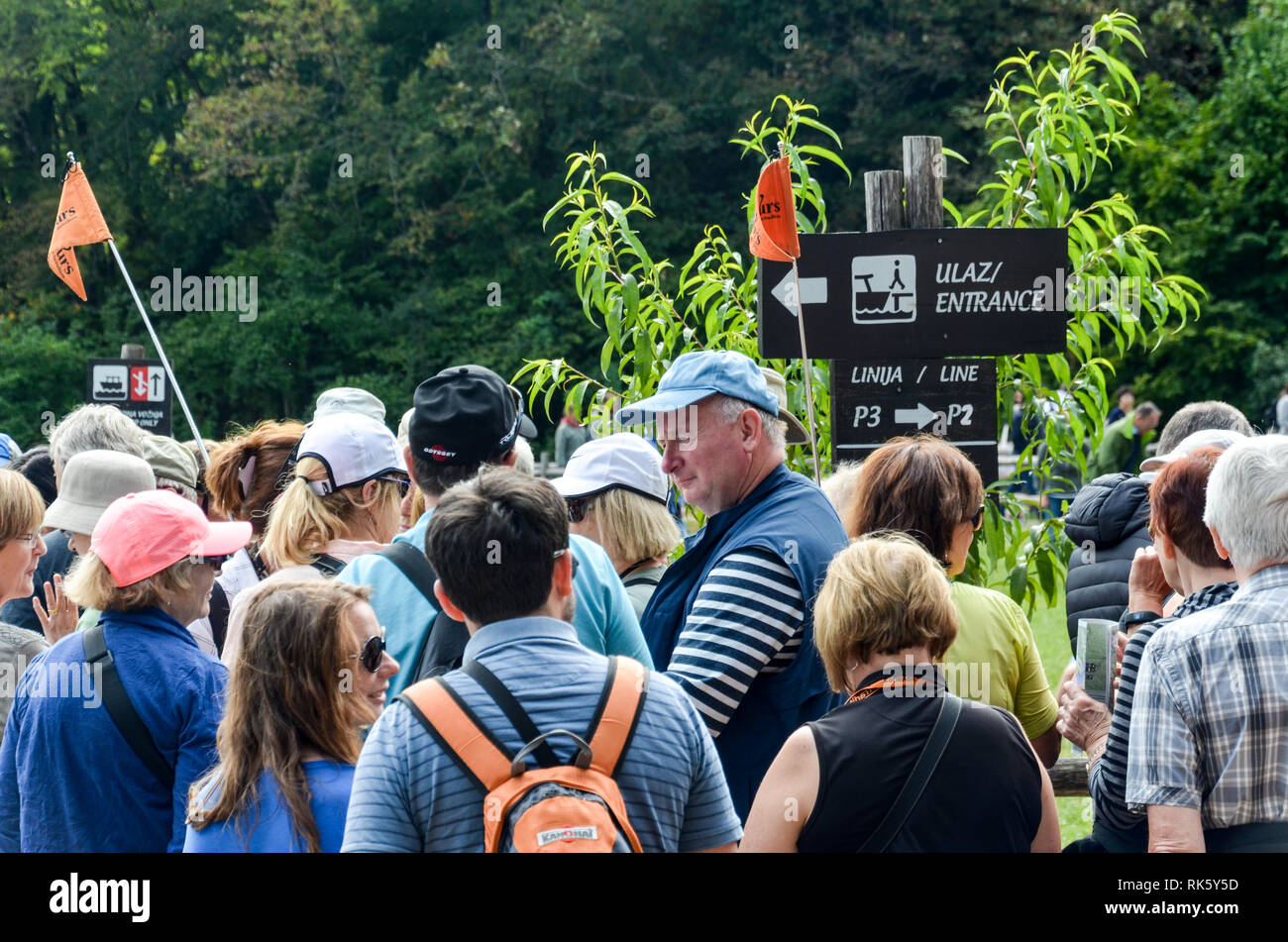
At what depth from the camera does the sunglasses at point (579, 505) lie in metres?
4.02

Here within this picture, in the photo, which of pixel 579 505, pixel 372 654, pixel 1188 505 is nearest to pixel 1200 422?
pixel 1188 505

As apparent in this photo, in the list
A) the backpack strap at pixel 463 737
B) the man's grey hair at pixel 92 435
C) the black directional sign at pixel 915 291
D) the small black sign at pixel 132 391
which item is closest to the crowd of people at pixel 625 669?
the backpack strap at pixel 463 737

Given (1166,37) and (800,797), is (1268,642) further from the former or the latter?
(1166,37)

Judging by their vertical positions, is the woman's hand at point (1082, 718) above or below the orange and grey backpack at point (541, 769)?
below

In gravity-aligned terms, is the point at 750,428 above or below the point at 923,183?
below

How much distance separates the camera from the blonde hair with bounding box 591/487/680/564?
13.2 feet

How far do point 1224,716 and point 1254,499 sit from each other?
1.39 feet

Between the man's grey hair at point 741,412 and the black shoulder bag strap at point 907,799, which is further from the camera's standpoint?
the man's grey hair at point 741,412

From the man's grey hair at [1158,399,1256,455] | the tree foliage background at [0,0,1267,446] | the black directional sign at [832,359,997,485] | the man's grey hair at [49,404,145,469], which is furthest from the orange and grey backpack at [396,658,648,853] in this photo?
the tree foliage background at [0,0,1267,446]

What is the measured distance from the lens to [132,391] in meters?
12.4

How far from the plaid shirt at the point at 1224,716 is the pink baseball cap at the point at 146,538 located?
2.06 meters

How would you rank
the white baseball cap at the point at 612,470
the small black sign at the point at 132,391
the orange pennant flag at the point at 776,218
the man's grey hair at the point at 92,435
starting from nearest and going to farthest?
the white baseball cap at the point at 612,470
the orange pennant flag at the point at 776,218
the man's grey hair at the point at 92,435
the small black sign at the point at 132,391

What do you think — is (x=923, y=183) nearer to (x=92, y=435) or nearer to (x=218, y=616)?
(x=218, y=616)

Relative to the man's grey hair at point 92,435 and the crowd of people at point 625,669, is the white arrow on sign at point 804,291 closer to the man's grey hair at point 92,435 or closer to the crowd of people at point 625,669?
the crowd of people at point 625,669
